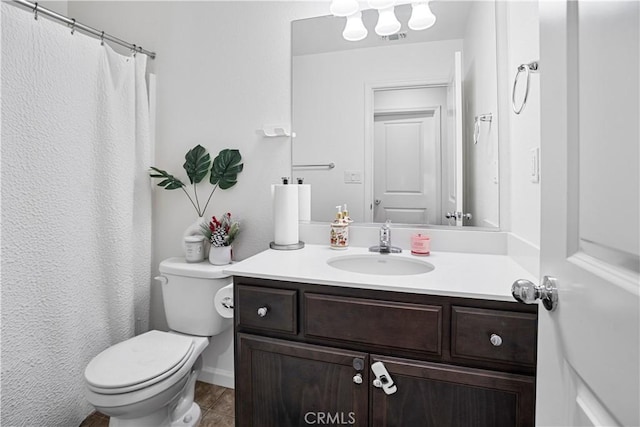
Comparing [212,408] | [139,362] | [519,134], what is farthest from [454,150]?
[212,408]

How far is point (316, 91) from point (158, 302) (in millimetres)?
1554

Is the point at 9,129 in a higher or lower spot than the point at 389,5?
lower

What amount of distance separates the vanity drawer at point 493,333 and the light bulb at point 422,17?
1.22m

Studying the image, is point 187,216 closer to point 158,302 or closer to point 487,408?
point 158,302

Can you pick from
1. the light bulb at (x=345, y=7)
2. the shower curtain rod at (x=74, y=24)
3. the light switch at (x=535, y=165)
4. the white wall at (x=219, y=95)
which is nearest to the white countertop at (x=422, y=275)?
the light switch at (x=535, y=165)

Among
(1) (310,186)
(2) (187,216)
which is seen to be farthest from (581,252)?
A: (2) (187,216)

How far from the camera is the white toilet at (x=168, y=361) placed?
1.22 meters

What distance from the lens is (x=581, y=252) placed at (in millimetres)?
488

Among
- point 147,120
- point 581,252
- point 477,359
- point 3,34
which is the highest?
point 3,34

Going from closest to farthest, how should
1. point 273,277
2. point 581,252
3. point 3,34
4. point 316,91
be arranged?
point 581,252, point 273,277, point 3,34, point 316,91

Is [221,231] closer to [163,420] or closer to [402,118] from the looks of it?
[163,420]

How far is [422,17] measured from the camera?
1447 mm

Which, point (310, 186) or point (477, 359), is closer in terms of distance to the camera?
point (477, 359)

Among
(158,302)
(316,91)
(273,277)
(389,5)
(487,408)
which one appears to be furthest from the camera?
(158,302)
